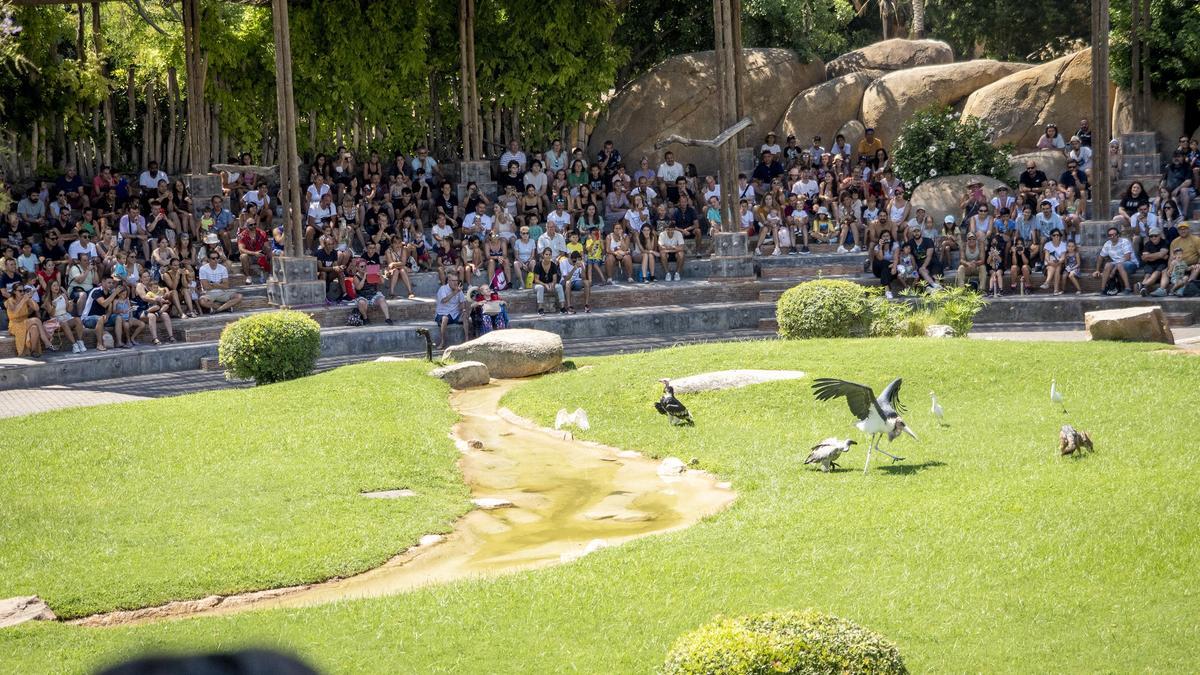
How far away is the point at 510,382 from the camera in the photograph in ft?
58.0

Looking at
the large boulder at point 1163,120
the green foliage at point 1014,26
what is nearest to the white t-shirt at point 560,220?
the large boulder at point 1163,120

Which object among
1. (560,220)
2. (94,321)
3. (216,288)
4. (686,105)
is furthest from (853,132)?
(94,321)

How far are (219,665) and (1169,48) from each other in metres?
27.5

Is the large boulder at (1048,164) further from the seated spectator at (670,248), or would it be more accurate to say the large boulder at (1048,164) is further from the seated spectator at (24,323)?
the seated spectator at (24,323)

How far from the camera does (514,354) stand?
17922mm

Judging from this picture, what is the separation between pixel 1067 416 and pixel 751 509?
157 inches

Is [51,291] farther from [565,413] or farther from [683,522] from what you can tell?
[683,522]

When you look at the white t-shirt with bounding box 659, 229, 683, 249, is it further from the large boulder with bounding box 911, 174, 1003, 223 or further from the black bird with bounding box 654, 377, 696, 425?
the black bird with bounding box 654, 377, 696, 425

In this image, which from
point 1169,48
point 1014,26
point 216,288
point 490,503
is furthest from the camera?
A: point 1014,26

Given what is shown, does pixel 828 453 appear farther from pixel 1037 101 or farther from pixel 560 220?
pixel 1037 101

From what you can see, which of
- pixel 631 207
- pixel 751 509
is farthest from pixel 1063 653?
pixel 631 207

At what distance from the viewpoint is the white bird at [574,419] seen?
1433 centimetres

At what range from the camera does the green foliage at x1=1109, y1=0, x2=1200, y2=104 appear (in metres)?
25.4

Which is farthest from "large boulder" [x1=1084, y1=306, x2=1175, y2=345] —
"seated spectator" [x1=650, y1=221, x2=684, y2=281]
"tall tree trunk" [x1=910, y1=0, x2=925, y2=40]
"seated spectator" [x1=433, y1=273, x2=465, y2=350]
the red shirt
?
"tall tree trunk" [x1=910, y1=0, x2=925, y2=40]
